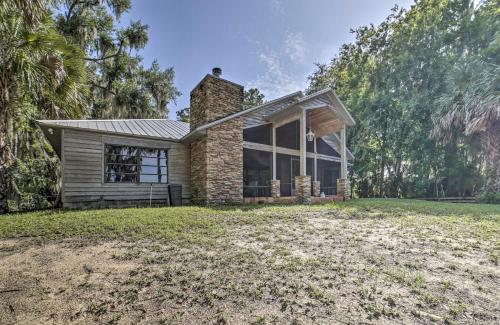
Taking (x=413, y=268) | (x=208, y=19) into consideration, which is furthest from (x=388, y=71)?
(x=413, y=268)

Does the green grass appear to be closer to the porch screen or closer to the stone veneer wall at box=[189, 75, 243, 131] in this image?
the stone veneer wall at box=[189, 75, 243, 131]

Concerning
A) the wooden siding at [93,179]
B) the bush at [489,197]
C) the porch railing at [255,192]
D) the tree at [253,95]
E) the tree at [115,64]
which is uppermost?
the tree at [253,95]

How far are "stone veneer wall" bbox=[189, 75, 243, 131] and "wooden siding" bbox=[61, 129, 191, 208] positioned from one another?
2.01 m

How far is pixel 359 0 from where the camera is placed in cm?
1247

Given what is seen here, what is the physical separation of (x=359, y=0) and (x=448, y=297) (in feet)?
47.4

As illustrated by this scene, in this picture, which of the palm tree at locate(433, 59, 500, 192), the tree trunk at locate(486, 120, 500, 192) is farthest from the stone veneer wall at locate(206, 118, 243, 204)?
the tree trunk at locate(486, 120, 500, 192)

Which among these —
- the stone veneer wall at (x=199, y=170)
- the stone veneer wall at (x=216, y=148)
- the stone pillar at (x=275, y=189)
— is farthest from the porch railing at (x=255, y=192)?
the stone veneer wall at (x=199, y=170)

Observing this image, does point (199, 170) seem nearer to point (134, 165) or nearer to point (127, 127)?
point (134, 165)

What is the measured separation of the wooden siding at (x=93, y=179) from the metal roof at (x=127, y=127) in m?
0.27

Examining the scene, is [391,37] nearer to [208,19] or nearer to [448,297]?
[208,19]

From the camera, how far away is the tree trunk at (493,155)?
12.8m

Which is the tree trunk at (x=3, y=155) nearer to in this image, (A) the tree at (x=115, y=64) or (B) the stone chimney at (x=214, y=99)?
(B) the stone chimney at (x=214, y=99)

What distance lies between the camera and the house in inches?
335

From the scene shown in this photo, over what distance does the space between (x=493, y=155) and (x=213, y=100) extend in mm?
15307
